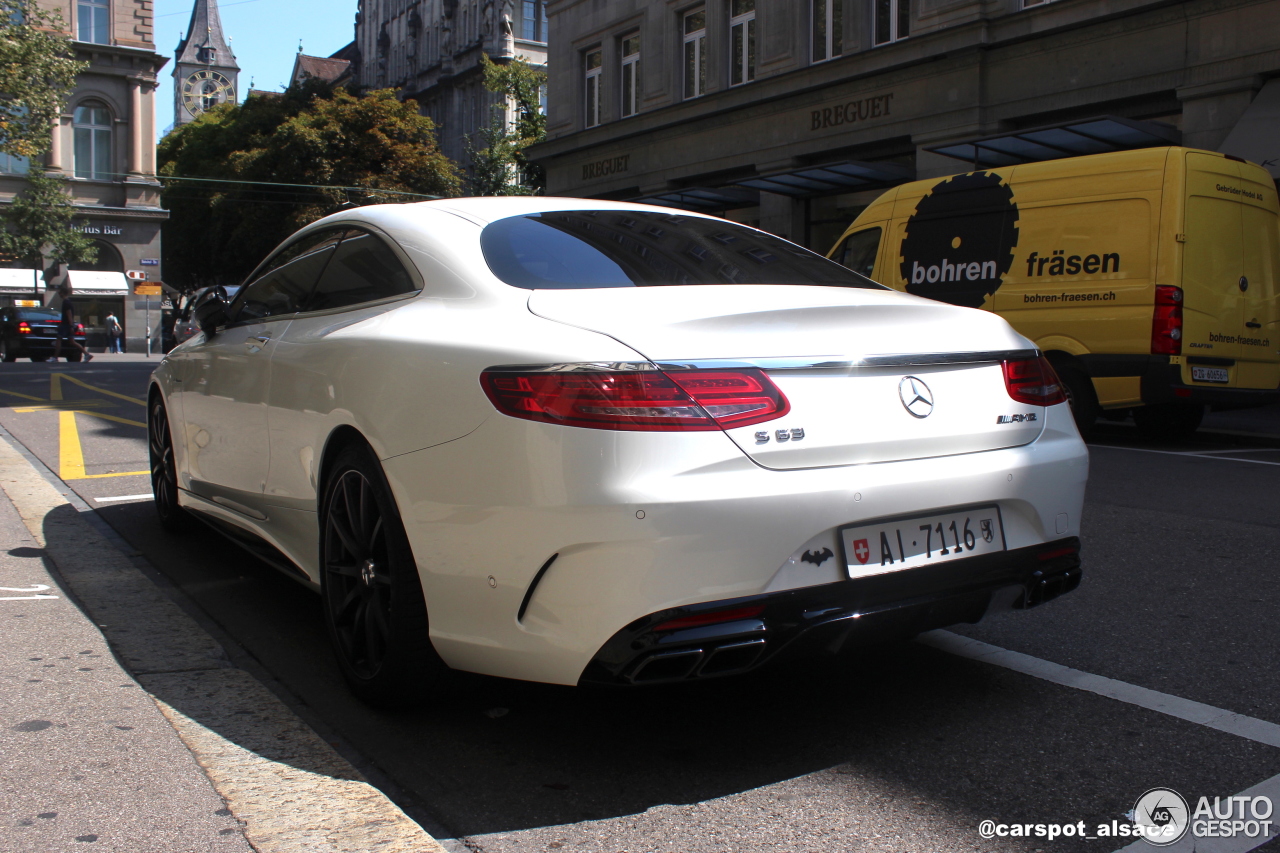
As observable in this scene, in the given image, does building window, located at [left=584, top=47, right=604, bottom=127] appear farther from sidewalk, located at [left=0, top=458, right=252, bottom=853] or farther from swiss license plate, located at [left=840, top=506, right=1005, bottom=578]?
swiss license plate, located at [left=840, top=506, right=1005, bottom=578]

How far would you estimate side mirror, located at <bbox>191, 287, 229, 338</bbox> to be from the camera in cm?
460

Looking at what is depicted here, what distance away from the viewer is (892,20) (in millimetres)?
19750

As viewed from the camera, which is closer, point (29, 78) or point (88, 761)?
point (88, 761)

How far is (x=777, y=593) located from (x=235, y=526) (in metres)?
2.62

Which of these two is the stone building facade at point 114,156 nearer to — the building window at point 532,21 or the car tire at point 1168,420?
the building window at point 532,21

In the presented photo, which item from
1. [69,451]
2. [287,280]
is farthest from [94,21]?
[287,280]

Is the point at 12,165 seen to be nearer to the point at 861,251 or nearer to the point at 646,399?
the point at 861,251

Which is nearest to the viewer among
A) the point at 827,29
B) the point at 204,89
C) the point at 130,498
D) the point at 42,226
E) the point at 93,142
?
the point at 130,498

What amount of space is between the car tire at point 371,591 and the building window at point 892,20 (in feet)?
59.5

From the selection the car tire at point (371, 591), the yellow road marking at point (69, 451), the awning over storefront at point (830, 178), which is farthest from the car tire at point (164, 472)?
the awning over storefront at point (830, 178)

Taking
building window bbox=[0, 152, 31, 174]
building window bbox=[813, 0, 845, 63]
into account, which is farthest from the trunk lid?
building window bbox=[0, 152, 31, 174]

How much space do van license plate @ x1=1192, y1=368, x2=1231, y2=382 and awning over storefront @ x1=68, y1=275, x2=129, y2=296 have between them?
4730cm

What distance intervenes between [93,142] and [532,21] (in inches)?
1224

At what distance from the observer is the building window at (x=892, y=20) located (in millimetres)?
19531
